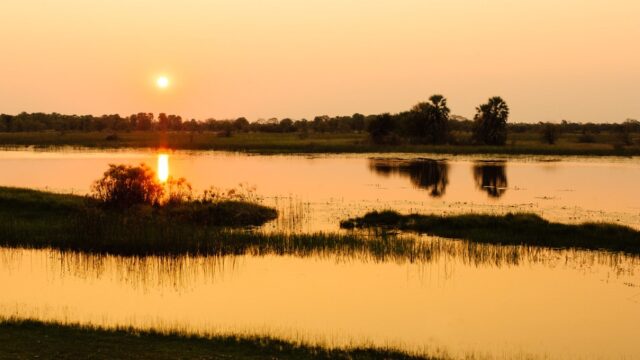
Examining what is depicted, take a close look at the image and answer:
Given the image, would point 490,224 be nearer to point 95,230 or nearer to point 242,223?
point 242,223

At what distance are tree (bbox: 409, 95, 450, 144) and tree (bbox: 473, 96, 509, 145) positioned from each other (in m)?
6.38

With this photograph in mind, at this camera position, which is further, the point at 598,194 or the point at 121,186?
the point at 598,194

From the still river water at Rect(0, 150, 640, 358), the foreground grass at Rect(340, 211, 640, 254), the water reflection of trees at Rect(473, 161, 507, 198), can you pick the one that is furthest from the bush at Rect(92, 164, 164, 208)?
the water reflection of trees at Rect(473, 161, 507, 198)

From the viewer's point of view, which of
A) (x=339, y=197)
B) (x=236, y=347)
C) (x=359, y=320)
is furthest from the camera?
(x=339, y=197)

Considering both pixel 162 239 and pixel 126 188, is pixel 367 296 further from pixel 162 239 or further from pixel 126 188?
pixel 126 188

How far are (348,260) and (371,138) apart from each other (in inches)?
4297

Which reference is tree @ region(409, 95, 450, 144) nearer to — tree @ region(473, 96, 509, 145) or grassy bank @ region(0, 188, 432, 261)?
tree @ region(473, 96, 509, 145)

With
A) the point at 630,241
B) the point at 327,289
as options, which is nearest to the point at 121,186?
the point at 327,289

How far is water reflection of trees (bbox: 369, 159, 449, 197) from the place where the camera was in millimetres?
61250

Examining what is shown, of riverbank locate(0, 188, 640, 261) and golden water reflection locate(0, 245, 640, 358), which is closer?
golden water reflection locate(0, 245, 640, 358)

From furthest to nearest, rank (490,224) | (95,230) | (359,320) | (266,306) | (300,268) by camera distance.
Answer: (490,224), (95,230), (300,268), (266,306), (359,320)

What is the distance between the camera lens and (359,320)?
20.8m

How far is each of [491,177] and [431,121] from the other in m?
64.2

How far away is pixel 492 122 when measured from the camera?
13088 cm
